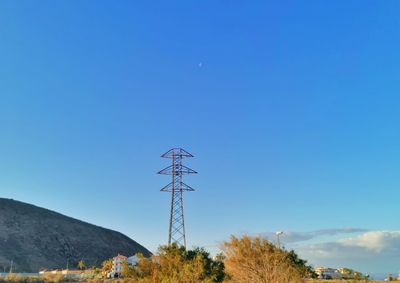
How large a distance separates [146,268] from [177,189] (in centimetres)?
2083

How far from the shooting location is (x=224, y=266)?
31266 mm

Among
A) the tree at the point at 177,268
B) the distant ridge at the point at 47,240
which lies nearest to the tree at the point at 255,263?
the tree at the point at 177,268

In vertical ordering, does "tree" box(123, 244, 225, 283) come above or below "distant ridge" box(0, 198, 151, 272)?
below

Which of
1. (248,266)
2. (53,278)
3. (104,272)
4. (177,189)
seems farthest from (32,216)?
(248,266)

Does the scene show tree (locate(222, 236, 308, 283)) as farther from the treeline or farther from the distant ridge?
the distant ridge

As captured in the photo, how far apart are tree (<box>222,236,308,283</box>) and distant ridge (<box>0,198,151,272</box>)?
92.6m

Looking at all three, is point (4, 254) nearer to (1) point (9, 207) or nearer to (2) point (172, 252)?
(1) point (9, 207)

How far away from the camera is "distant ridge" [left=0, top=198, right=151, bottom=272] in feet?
381

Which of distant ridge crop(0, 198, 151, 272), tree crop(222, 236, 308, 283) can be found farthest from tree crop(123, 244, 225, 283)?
distant ridge crop(0, 198, 151, 272)

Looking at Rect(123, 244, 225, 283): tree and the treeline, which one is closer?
the treeline

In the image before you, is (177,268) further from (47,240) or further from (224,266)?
(47,240)

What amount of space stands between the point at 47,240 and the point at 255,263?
118989 millimetres

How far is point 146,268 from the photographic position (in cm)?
3712

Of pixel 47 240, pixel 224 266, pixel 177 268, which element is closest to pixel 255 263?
pixel 224 266
